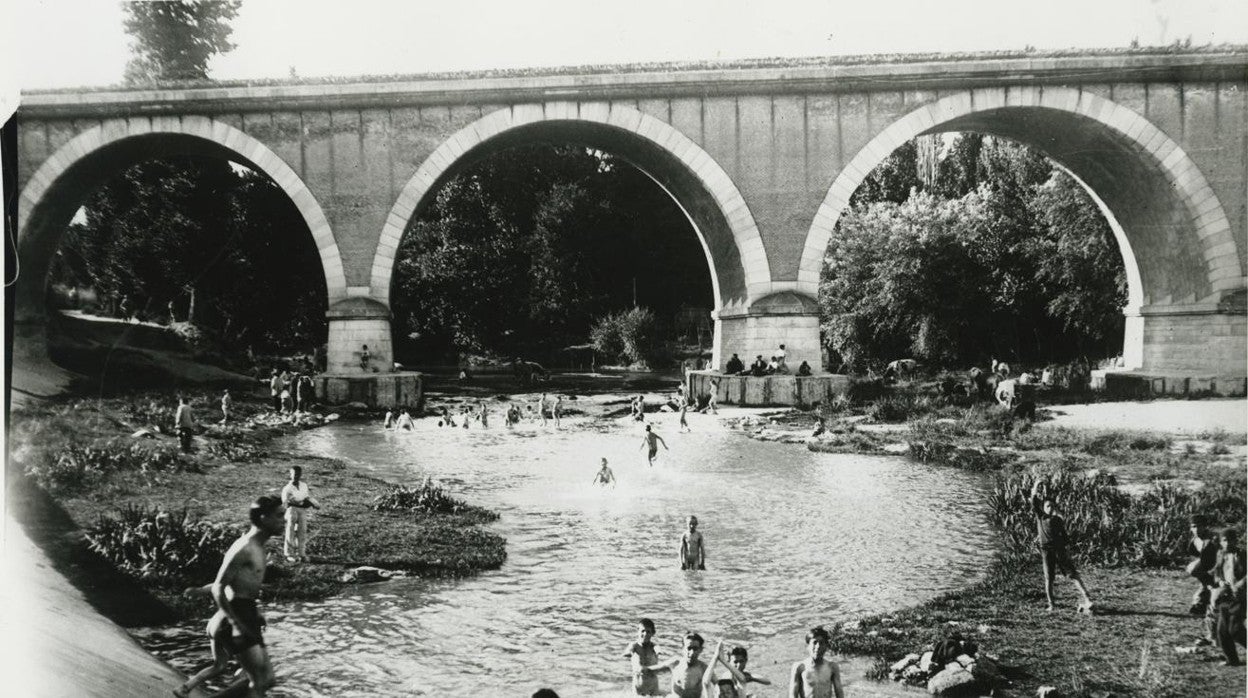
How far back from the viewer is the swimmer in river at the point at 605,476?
13.3ft

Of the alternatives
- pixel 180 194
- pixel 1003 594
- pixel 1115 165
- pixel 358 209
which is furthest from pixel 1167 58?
pixel 358 209

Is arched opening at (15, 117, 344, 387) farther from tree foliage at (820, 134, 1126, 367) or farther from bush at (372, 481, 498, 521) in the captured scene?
tree foliage at (820, 134, 1126, 367)

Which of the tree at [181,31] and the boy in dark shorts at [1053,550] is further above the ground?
the tree at [181,31]

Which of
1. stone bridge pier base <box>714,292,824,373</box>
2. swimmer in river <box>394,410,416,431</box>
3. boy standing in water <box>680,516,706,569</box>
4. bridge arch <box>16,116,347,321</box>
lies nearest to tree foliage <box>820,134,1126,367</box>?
stone bridge pier base <box>714,292,824,373</box>

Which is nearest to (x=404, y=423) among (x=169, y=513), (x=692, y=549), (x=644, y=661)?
(x=169, y=513)

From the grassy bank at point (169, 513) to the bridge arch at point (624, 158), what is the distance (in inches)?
191

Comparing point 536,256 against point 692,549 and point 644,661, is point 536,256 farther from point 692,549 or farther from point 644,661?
point 644,661

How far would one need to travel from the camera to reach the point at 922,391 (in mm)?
5402

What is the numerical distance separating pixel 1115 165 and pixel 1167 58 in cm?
187

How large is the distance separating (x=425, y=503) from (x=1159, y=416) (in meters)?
3.69

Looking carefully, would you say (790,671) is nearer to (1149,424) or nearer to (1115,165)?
(1149,424)

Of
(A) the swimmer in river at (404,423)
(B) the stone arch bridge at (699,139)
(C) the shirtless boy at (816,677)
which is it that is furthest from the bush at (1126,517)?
(A) the swimmer in river at (404,423)

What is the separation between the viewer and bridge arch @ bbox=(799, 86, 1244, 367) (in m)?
4.11

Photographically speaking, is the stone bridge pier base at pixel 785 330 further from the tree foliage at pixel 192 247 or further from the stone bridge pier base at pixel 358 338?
the tree foliage at pixel 192 247
